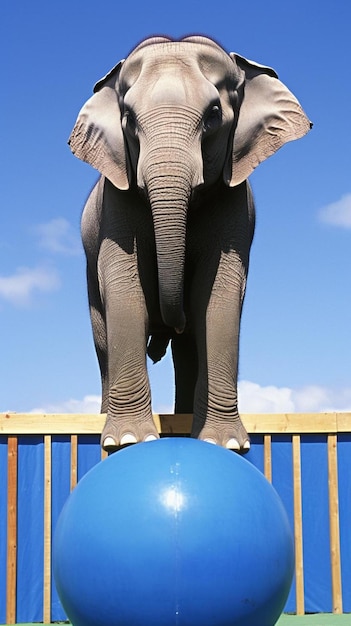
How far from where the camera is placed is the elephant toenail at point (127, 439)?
6406 millimetres

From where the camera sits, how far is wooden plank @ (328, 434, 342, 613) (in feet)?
23.2

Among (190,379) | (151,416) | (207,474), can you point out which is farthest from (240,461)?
(190,379)

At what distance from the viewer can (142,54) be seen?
6.23m

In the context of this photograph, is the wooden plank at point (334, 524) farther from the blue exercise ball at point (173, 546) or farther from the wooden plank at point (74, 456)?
the blue exercise ball at point (173, 546)

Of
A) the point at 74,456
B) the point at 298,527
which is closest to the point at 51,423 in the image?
the point at 74,456

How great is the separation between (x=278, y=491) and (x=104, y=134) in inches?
115

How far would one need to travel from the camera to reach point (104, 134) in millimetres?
6715

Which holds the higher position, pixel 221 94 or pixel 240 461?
pixel 221 94

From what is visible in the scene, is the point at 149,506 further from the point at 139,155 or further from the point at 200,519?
the point at 139,155

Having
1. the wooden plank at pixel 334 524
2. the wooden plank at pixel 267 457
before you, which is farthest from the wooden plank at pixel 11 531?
the wooden plank at pixel 334 524

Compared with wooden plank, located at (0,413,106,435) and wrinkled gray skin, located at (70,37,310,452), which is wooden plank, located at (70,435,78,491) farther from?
wrinkled gray skin, located at (70,37,310,452)

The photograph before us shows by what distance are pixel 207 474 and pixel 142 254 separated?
2.56 meters

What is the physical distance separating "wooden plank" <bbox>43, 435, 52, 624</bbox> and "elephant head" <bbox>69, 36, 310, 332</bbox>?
5.64 ft

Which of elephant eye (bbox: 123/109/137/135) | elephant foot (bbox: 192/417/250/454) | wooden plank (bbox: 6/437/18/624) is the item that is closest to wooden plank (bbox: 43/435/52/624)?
wooden plank (bbox: 6/437/18/624)
